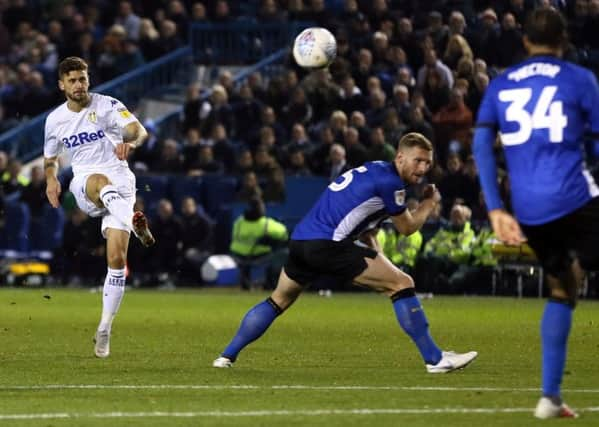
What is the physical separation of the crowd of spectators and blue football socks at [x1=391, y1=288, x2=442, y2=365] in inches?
498

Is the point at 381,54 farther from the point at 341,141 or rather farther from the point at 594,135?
the point at 594,135

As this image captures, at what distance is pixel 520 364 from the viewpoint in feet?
43.3

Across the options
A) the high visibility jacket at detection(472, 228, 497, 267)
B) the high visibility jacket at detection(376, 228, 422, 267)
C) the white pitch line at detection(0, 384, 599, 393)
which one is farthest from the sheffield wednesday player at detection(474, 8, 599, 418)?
the high visibility jacket at detection(376, 228, 422, 267)

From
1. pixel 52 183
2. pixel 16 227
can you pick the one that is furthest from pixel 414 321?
pixel 16 227

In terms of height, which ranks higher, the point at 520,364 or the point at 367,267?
the point at 367,267

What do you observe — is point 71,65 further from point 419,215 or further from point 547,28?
point 547,28

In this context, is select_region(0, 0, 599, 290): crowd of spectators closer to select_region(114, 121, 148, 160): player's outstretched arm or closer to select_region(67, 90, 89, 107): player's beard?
select_region(114, 121, 148, 160): player's outstretched arm

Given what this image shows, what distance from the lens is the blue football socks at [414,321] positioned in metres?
12.1

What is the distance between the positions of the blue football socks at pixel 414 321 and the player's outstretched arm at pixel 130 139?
309 cm

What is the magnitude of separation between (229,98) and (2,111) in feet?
19.5

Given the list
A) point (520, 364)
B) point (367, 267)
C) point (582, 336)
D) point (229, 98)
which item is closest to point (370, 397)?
point (367, 267)

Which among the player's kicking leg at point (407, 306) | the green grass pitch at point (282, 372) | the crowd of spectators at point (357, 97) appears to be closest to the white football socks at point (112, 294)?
the green grass pitch at point (282, 372)

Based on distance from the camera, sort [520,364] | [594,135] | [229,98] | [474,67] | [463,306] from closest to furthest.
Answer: [594,135] → [520,364] → [463,306] → [474,67] → [229,98]

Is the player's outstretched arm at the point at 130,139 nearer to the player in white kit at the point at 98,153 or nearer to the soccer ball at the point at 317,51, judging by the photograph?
the player in white kit at the point at 98,153
